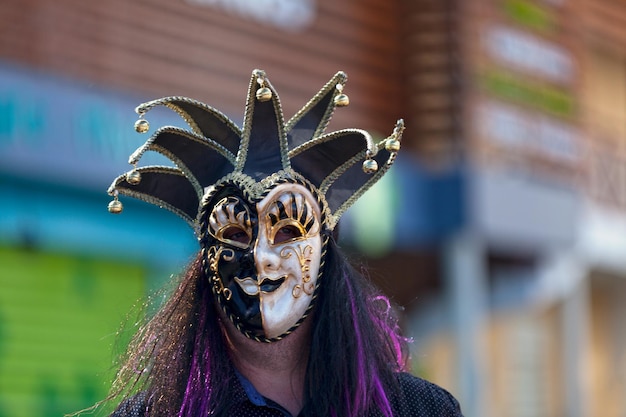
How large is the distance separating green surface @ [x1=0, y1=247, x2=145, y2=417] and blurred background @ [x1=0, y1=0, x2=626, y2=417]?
0.01 meters

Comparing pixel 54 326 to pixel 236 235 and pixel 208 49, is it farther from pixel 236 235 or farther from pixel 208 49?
pixel 236 235

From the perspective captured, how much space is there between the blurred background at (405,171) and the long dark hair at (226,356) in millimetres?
357

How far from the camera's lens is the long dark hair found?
2783 millimetres

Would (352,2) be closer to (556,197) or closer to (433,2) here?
(433,2)

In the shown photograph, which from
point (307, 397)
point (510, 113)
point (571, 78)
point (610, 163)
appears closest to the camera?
point (307, 397)

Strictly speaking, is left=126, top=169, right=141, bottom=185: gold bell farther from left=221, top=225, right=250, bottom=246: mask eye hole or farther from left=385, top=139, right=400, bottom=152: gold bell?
left=385, top=139, right=400, bottom=152: gold bell

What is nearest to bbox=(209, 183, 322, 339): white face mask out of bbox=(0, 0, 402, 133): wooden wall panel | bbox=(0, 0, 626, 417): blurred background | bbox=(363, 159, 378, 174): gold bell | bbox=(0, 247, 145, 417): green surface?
bbox=(363, 159, 378, 174): gold bell

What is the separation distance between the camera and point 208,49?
8.91m

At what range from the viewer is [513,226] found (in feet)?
34.5

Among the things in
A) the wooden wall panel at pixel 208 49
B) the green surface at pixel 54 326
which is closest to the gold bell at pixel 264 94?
the green surface at pixel 54 326

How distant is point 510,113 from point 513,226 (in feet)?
4.24

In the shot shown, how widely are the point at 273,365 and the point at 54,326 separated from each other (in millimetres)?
4701

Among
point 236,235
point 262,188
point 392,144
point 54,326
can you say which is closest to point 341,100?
point 392,144

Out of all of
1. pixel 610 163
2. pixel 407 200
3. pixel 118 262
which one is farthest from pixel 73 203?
pixel 610 163
